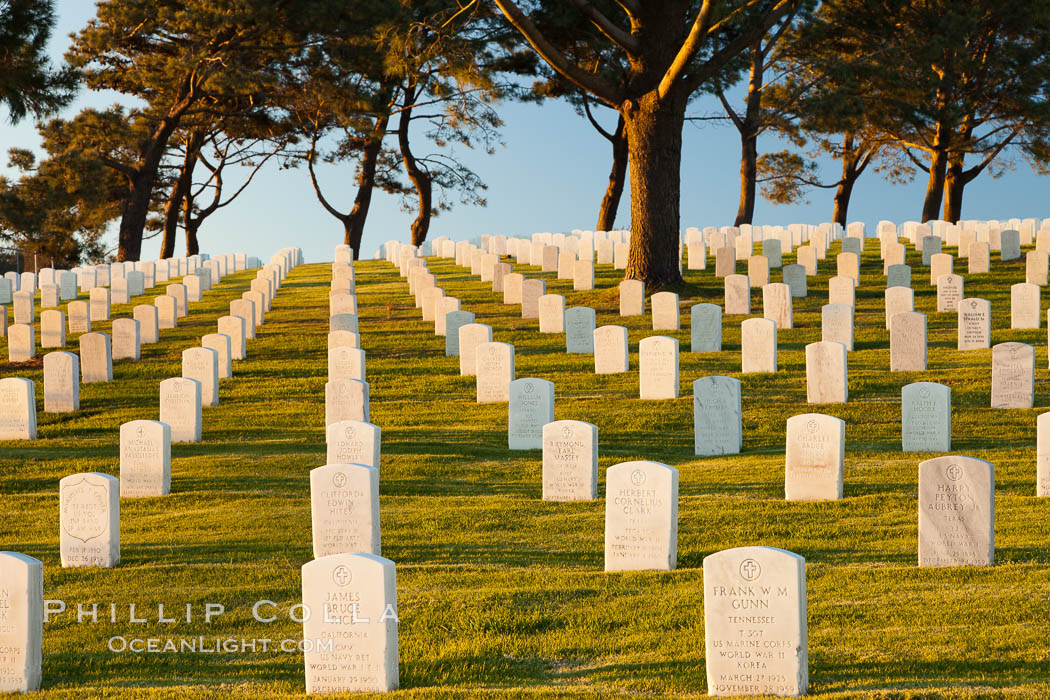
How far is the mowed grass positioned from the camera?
6.45 meters

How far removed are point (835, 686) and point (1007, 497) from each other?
473 centimetres

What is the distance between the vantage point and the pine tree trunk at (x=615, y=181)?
4141cm

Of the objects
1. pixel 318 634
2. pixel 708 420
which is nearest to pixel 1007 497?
pixel 708 420

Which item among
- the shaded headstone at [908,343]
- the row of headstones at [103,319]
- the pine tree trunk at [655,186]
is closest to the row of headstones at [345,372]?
the row of headstones at [103,319]

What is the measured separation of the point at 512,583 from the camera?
26.2 feet

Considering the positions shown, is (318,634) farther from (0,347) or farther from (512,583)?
(0,347)

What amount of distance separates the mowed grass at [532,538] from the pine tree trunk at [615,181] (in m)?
23.4

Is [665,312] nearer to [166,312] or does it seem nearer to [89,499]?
[166,312]

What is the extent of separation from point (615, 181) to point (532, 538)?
109 ft

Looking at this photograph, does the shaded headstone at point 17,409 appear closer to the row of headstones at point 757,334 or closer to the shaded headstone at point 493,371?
the shaded headstone at point 493,371

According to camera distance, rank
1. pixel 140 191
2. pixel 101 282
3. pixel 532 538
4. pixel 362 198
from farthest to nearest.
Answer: pixel 362 198
pixel 140 191
pixel 101 282
pixel 532 538

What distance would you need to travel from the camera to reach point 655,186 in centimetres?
2297

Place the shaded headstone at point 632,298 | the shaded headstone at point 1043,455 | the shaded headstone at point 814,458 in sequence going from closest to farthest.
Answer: the shaded headstone at point 1043,455 → the shaded headstone at point 814,458 → the shaded headstone at point 632,298

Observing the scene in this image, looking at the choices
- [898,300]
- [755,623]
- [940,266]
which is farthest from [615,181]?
[755,623]
